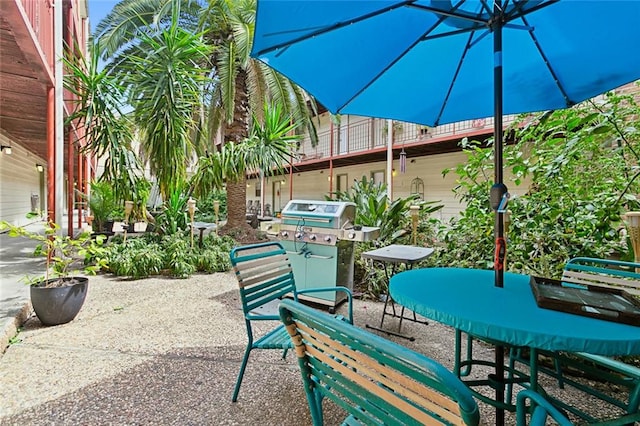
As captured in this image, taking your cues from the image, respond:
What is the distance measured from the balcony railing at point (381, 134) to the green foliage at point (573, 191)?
5.00m

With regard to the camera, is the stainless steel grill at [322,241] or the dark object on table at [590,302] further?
the stainless steel grill at [322,241]

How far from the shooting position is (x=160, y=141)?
5.33m

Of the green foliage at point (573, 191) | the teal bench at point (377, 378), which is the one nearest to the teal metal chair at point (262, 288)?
the teal bench at point (377, 378)

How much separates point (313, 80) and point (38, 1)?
4.16m

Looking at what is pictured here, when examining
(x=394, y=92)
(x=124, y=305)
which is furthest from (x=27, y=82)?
(x=394, y=92)

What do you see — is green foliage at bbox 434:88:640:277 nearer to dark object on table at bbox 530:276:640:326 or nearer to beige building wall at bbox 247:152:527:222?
dark object on table at bbox 530:276:640:326

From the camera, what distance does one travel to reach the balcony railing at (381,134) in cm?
883

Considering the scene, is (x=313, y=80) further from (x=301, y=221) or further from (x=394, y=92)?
(x=301, y=221)

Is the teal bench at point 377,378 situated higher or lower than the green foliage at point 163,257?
higher

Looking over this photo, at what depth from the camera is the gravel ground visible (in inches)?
76.3

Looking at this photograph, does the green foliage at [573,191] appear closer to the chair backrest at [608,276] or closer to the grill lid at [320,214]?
the chair backrest at [608,276]

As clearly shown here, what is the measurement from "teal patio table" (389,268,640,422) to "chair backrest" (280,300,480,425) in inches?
19.3

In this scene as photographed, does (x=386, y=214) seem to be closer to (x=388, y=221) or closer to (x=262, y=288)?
(x=388, y=221)

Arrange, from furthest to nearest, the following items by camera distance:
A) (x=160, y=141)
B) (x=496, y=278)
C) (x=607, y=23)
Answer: (x=160, y=141) → (x=607, y=23) → (x=496, y=278)
